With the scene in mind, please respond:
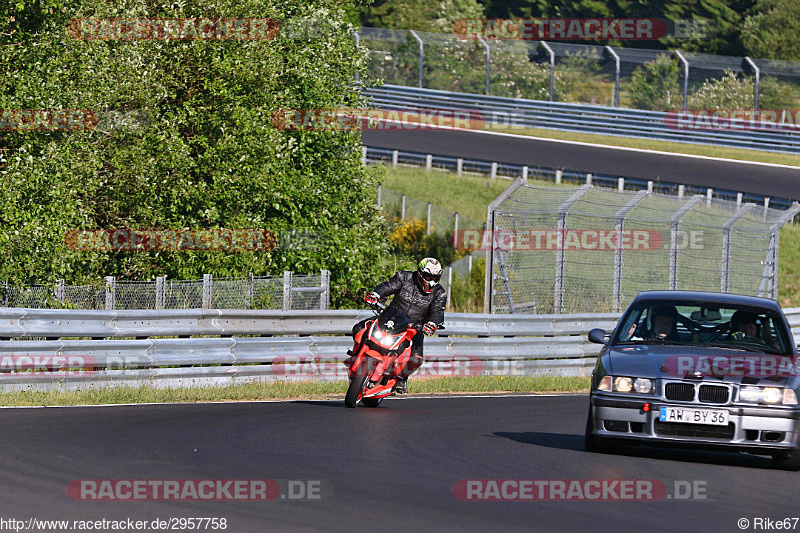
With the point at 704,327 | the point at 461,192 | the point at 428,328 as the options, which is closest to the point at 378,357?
the point at 428,328

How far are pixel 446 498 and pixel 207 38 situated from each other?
53.2ft

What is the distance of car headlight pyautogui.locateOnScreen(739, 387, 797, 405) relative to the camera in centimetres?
983

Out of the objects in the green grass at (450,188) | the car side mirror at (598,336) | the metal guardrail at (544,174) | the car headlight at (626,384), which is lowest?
the green grass at (450,188)

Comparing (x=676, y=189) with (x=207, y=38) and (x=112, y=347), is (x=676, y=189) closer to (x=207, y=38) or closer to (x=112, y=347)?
(x=207, y=38)

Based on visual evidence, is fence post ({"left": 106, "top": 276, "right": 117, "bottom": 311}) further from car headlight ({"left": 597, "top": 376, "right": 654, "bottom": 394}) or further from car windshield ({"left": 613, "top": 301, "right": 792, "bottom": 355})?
car headlight ({"left": 597, "top": 376, "right": 654, "bottom": 394})

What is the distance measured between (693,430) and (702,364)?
57cm

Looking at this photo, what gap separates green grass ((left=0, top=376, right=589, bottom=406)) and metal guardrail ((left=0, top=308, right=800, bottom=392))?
0.72 feet

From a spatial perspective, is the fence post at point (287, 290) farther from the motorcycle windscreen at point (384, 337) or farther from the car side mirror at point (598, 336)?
the car side mirror at point (598, 336)

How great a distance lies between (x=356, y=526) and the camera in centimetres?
675

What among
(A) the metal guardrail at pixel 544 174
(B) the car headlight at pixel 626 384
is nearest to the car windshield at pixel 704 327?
(B) the car headlight at pixel 626 384

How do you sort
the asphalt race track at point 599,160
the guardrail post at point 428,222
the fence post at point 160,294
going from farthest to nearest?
the asphalt race track at point 599,160 < the guardrail post at point 428,222 < the fence post at point 160,294

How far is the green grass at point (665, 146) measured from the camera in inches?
1638

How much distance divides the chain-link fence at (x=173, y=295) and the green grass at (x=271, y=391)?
1245 mm

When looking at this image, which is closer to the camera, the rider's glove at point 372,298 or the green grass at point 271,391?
the green grass at point 271,391
